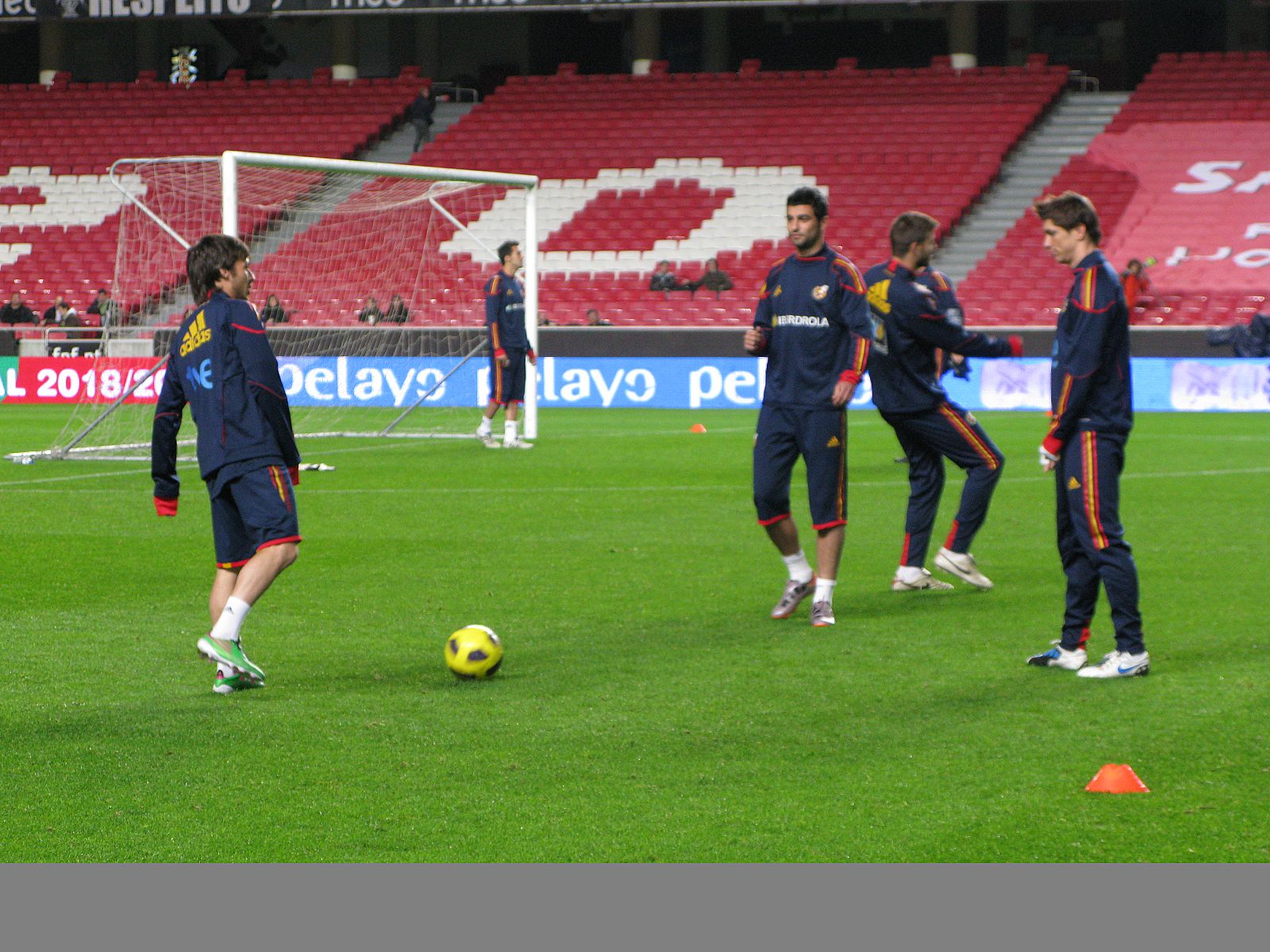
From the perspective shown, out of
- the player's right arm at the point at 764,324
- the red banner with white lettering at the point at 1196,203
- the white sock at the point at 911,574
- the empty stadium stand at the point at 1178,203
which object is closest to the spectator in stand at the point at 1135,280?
the empty stadium stand at the point at 1178,203

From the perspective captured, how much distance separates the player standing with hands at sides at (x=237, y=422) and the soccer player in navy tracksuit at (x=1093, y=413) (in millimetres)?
2853

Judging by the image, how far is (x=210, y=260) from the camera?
6293 millimetres

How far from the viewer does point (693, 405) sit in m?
26.5

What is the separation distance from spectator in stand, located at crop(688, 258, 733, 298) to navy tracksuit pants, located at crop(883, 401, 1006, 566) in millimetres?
20599

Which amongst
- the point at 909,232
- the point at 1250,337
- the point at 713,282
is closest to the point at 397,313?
the point at 713,282

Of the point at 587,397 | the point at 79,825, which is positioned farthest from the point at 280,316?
the point at 79,825

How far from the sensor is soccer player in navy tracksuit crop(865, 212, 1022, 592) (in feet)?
28.0

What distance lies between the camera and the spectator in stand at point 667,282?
2997 centimetres

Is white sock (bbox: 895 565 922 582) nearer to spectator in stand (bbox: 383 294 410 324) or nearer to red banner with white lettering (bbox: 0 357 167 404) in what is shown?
spectator in stand (bbox: 383 294 410 324)

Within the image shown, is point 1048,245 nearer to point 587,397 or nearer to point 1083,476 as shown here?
point 1083,476

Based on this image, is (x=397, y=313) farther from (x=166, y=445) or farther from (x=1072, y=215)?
(x=1072, y=215)

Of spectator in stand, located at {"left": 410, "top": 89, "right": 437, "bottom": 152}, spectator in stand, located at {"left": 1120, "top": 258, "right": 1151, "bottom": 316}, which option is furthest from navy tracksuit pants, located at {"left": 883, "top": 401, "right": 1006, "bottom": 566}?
spectator in stand, located at {"left": 410, "top": 89, "right": 437, "bottom": 152}

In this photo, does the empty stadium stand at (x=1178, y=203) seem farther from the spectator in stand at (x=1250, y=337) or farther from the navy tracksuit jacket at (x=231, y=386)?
the navy tracksuit jacket at (x=231, y=386)

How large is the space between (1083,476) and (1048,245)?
0.90m
